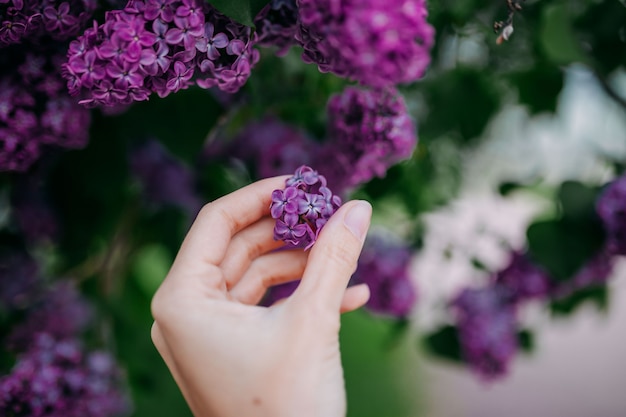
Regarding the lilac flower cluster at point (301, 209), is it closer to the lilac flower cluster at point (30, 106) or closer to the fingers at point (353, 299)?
the fingers at point (353, 299)

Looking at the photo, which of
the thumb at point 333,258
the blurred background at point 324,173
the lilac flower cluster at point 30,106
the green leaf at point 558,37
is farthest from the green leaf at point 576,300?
the lilac flower cluster at point 30,106

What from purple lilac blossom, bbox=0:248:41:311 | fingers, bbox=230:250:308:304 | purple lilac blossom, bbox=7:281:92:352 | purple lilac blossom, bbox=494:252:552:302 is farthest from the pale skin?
purple lilac blossom, bbox=494:252:552:302

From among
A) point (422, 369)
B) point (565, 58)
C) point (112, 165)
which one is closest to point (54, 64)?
point (112, 165)

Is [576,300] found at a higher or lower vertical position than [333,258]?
lower

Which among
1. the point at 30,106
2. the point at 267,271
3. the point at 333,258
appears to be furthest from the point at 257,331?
the point at 30,106

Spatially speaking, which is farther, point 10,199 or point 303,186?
point 10,199

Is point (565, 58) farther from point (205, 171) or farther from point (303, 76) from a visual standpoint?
point (205, 171)

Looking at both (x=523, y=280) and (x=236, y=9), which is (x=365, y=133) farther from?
(x=523, y=280)

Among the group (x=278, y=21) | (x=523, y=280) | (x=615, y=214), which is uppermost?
(x=278, y=21)
